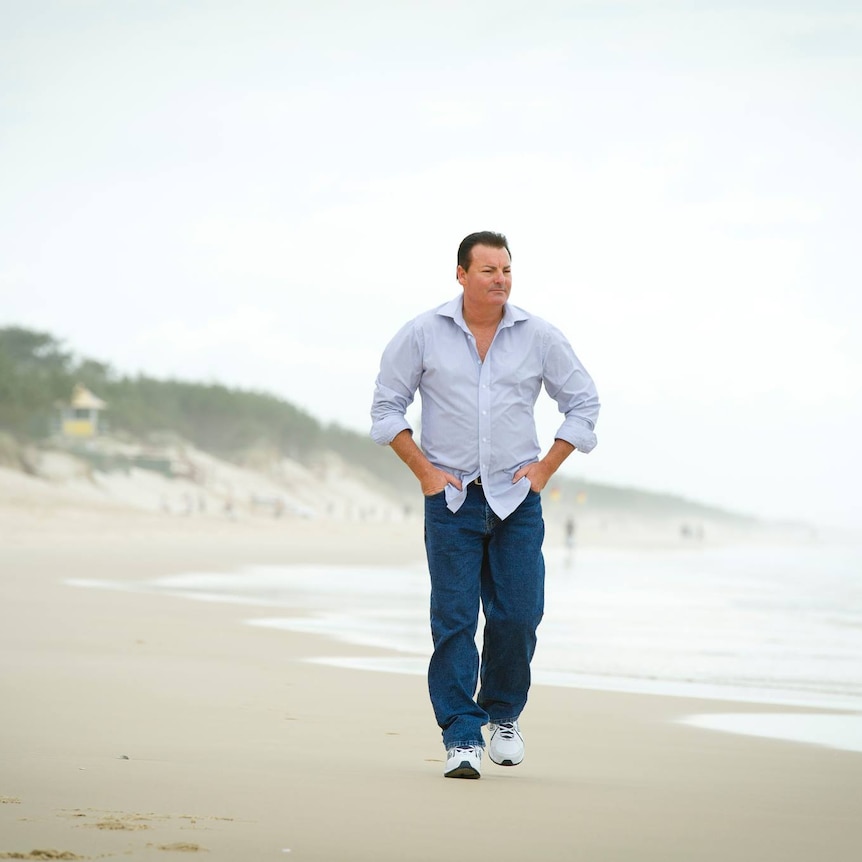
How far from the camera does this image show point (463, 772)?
4.07 metres

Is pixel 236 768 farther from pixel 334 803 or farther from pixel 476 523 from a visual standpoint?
pixel 476 523

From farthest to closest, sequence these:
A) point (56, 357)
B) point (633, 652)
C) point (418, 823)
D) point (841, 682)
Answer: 1. point (56, 357)
2. point (633, 652)
3. point (841, 682)
4. point (418, 823)

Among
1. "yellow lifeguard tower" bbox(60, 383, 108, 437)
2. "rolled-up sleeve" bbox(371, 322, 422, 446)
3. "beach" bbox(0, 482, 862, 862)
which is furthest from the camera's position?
"yellow lifeguard tower" bbox(60, 383, 108, 437)

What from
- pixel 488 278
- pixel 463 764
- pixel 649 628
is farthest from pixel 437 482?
pixel 649 628

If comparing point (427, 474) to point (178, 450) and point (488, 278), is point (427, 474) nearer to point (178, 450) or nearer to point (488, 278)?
point (488, 278)

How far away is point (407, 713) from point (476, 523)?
173 cm

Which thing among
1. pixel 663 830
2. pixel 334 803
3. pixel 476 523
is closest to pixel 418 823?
pixel 334 803

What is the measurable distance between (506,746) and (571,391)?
1.20m

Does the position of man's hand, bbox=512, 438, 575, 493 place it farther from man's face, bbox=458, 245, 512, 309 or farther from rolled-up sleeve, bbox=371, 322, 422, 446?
man's face, bbox=458, 245, 512, 309

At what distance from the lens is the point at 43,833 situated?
9.67 ft

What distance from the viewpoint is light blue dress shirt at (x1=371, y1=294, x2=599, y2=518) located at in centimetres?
427

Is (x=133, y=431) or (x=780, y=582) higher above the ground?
(x=133, y=431)

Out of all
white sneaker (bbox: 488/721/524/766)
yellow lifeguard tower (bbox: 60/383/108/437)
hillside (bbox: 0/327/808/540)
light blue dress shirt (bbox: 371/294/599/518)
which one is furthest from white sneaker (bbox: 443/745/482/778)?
yellow lifeguard tower (bbox: 60/383/108/437)

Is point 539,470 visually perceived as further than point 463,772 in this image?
Yes
